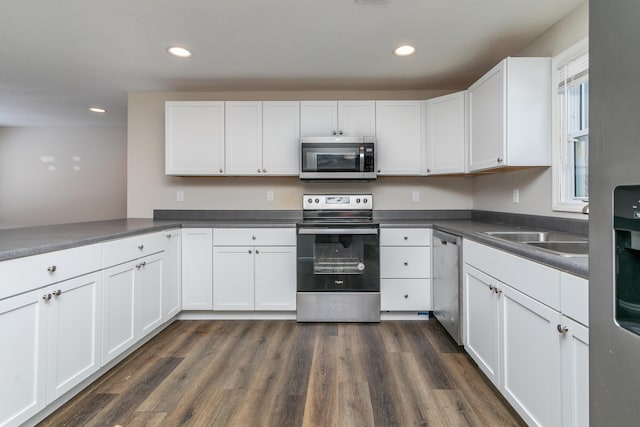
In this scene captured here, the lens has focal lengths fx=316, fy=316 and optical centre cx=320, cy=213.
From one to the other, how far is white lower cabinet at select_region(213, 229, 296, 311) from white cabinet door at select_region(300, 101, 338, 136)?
1.02 meters

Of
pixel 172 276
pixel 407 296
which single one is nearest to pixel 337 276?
pixel 407 296

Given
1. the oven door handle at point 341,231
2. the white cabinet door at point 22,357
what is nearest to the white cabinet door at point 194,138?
the oven door handle at point 341,231

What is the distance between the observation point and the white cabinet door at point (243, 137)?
309cm

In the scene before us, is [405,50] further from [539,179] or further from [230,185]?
[230,185]

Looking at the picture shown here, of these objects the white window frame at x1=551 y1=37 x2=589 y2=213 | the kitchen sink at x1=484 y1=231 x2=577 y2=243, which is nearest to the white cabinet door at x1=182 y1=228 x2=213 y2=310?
the kitchen sink at x1=484 y1=231 x2=577 y2=243

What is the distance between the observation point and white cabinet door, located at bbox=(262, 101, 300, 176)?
309 cm

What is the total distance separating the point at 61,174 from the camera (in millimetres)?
5336

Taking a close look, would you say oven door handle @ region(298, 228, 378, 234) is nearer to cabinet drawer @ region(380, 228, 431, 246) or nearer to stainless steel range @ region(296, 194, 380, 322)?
stainless steel range @ region(296, 194, 380, 322)

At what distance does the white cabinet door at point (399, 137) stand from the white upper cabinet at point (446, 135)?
93mm

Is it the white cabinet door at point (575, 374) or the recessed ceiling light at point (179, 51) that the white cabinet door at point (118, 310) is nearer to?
the recessed ceiling light at point (179, 51)

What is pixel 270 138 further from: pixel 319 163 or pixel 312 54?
pixel 312 54

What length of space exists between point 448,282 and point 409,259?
47cm

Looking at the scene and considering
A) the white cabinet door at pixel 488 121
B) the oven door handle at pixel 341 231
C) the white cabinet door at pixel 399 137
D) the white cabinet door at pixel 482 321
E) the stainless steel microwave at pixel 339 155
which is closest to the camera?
the white cabinet door at pixel 482 321

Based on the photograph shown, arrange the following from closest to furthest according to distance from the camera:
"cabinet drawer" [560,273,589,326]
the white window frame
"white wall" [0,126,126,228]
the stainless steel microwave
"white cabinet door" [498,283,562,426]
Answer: "cabinet drawer" [560,273,589,326], "white cabinet door" [498,283,562,426], the white window frame, the stainless steel microwave, "white wall" [0,126,126,228]
